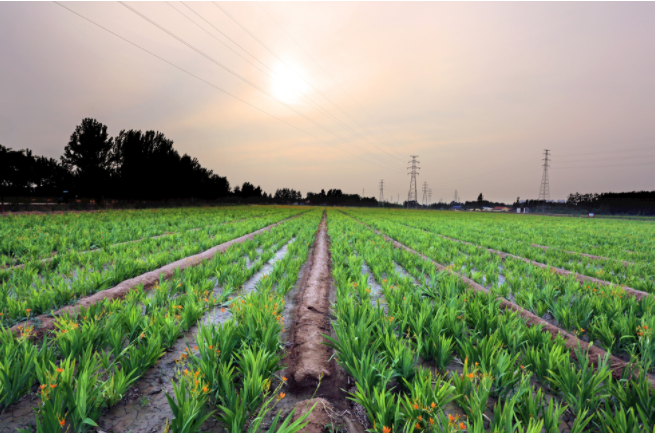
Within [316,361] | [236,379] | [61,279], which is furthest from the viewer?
[61,279]

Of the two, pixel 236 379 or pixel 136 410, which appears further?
pixel 236 379

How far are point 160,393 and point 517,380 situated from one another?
279 cm

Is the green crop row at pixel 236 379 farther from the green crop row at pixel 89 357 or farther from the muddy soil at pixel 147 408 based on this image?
the green crop row at pixel 89 357

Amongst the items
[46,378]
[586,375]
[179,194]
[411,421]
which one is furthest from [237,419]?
[179,194]

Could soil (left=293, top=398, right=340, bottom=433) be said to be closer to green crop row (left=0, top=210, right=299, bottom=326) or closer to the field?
the field

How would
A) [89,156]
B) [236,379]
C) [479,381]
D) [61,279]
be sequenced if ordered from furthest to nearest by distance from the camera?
[89,156] → [61,279] → [236,379] → [479,381]

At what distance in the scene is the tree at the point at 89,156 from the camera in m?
39.5

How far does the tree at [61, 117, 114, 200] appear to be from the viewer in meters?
39.5

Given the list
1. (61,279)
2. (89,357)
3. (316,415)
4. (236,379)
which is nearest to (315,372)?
(316,415)

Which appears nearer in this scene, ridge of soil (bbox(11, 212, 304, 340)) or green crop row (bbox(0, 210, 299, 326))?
ridge of soil (bbox(11, 212, 304, 340))

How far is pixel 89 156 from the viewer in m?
40.3

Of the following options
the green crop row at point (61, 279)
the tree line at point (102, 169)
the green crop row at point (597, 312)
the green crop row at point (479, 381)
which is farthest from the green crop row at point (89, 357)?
the tree line at point (102, 169)

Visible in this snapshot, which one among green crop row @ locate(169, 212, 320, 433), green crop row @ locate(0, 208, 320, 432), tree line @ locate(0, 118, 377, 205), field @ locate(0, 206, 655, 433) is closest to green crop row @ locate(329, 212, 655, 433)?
field @ locate(0, 206, 655, 433)

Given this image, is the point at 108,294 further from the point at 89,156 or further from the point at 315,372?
the point at 89,156
